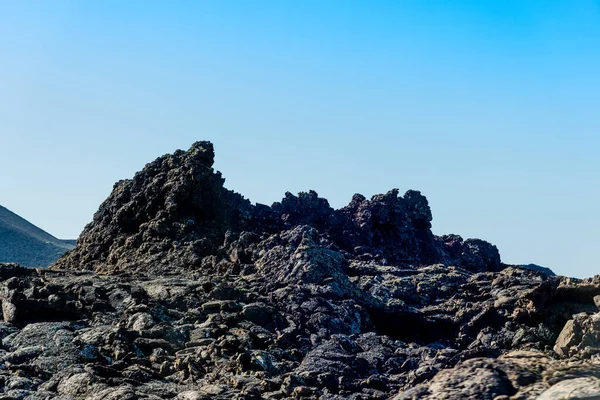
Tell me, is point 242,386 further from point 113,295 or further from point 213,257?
point 213,257

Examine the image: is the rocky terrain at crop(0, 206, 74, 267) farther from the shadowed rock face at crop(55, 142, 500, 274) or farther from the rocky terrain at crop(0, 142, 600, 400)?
the rocky terrain at crop(0, 142, 600, 400)

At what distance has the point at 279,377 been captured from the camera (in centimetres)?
2725

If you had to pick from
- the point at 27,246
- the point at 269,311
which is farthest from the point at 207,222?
the point at 27,246

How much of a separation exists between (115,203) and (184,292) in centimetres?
1876

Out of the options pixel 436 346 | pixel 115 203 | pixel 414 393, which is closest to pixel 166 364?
pixel 436 346

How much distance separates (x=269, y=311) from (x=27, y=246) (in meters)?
92.2

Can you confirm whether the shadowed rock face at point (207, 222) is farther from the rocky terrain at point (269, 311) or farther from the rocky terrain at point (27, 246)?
the rocky terrain at point (27, 246)

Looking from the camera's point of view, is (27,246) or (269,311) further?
(27,246)

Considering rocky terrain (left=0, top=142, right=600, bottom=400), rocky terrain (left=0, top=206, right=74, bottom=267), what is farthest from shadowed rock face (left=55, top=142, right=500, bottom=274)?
rocky terrain (left=0, top=206, right=74, bottom=267)

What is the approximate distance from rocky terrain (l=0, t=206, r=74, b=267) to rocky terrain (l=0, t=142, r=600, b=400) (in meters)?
60.6

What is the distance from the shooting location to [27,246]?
116812 mm

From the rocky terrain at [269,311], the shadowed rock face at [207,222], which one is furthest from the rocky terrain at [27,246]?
the rocky terrain at [269,311]

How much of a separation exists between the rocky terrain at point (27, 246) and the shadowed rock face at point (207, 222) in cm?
5595

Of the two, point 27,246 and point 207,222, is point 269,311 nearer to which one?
point 207,222
